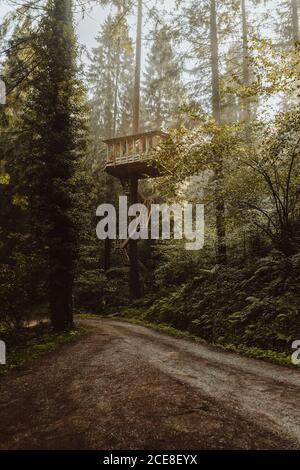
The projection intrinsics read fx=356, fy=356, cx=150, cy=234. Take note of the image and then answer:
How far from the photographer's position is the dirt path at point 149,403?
14.4 feet

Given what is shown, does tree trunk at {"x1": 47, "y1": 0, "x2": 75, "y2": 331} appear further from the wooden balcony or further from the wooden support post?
the wooden support post

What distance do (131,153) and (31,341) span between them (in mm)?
11519

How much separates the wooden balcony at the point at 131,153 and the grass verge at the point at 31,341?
31.2 feet

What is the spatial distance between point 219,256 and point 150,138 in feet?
25.5

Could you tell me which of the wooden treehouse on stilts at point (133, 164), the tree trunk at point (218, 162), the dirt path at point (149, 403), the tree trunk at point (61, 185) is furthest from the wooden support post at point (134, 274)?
the dirt path at point (149, 403)

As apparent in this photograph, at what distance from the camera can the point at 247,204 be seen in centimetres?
Result: 1200

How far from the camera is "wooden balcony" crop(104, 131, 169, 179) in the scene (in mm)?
18906

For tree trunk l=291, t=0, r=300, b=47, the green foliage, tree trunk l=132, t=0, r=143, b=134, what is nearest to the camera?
the green foliage

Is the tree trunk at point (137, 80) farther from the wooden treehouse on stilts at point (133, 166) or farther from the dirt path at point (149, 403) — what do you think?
the dirt path at point (149, 403)

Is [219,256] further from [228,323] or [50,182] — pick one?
[50,182]

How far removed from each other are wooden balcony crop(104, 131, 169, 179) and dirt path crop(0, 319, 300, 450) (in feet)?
40.1

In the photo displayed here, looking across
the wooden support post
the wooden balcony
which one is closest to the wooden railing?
the wooden balcony

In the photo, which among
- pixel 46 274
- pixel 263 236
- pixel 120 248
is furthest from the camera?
pixel 120 248
